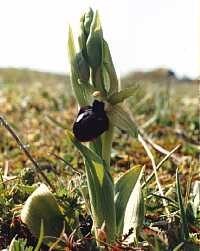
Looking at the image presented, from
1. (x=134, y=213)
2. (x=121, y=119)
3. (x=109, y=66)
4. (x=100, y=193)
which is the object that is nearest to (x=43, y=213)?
(x=100, y=193)

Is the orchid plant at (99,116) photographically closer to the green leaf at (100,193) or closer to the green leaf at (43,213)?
the green leaf at (100,193)

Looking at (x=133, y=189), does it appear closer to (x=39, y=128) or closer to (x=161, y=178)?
(x=161, y=178)

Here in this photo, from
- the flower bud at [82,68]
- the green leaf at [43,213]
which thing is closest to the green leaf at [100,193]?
the green leaf at [43,213]

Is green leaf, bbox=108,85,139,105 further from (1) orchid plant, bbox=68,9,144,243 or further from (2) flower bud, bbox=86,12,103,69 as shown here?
(2) flower bud, bbox=86,12,103,69

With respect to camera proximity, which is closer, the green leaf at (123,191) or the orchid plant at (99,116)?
the orchid plant at (99,116)

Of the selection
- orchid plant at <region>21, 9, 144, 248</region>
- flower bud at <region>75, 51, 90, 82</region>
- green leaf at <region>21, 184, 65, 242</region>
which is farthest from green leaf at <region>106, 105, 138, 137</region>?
green leaf at <region>21, 184, 65, 242</region>

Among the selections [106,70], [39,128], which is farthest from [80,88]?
[39,128]
